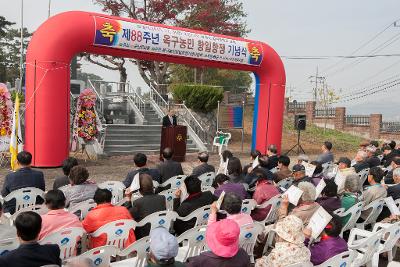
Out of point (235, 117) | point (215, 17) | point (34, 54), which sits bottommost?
point (235, 117)

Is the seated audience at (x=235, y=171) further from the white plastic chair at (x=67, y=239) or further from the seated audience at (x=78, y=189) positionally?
the white plastic chair at (x=67, y=239)

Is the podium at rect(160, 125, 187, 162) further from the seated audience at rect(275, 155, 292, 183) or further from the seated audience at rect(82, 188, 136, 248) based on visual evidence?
the seated audience at rect(82, 188, 136, 248)

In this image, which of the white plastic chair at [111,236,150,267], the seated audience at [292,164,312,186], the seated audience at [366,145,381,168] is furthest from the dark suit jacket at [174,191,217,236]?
the seated audience at [366,145,381,168]

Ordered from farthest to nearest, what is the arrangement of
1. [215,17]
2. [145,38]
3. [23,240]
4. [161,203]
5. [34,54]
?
[215,17]
[145,38]
[34,54]
[161,203]
[23,240]

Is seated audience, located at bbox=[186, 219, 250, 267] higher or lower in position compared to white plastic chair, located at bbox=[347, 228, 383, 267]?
higher

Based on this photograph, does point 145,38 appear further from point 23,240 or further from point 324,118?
point 324,118

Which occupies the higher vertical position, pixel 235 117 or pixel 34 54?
pixel 34 54

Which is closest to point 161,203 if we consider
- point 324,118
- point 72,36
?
point 72,36

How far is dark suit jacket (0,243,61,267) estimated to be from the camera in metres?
2.71

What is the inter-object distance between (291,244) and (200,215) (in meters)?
1.42

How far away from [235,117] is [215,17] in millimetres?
12494

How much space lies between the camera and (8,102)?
10641 mm

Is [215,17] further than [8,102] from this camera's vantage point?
Yes

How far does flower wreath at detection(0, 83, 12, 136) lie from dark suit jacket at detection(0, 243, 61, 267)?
343 inches
